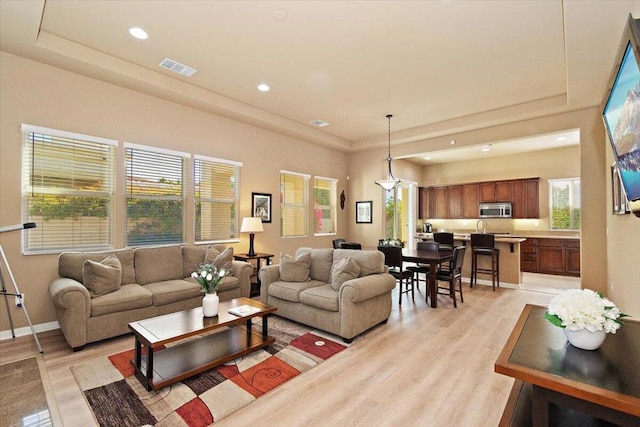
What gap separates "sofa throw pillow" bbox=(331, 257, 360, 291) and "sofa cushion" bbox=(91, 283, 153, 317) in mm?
2217

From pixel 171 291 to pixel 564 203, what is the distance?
9.03 meters

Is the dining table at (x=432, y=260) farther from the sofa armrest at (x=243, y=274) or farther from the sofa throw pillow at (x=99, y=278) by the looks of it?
the sofa throw pillow at (x=99, y=278)

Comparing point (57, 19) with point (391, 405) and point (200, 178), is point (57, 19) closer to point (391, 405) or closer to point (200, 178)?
point (200, 178)

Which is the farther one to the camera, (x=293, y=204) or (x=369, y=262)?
(x=293, y=204)

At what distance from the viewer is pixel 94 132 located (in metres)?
4.05

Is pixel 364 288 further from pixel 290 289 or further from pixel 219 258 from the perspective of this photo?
pixel 219 258

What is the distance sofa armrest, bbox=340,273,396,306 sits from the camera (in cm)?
334

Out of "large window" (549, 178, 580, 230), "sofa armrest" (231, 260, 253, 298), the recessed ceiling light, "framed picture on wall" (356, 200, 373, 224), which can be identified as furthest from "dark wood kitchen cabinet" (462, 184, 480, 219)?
the recessed ceiling light

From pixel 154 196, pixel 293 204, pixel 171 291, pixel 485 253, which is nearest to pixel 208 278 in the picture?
pixel 171 291

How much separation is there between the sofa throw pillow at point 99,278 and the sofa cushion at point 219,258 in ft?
4.17

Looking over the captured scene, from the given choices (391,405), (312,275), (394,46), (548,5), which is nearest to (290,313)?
(312,275)

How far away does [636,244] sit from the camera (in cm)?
292

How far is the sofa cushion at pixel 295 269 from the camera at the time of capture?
13.7ft

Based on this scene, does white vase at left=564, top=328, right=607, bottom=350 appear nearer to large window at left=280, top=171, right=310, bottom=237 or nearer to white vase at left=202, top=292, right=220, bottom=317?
white vase at left=202, top=292, right=220, bottom=317
